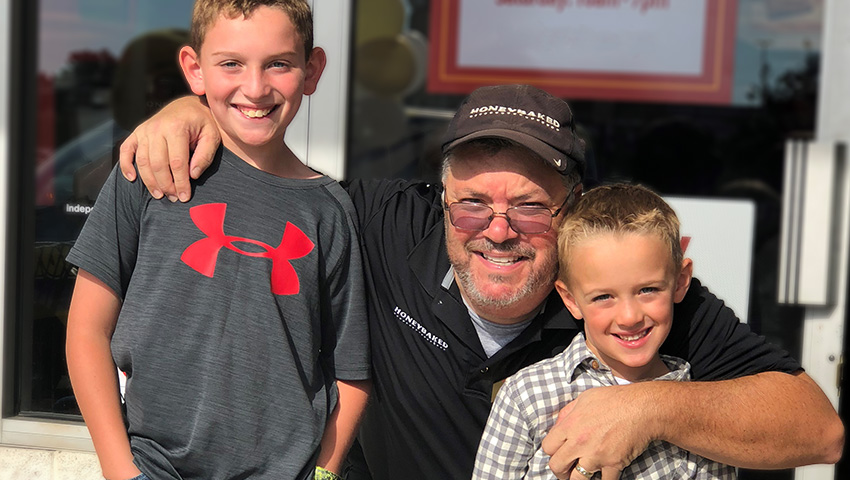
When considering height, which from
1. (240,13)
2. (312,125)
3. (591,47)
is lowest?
(312,125)

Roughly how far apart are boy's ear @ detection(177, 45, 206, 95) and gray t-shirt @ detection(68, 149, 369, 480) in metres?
0.23

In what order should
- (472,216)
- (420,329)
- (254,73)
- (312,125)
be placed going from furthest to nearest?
(312,125), (420,329), (472,216), (254,73)

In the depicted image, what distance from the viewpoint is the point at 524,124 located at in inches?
80.7

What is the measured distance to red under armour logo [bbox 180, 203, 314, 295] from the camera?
1.91 m

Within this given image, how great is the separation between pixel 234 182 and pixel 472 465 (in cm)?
88

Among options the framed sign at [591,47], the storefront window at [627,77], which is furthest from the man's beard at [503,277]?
the framed sign at [591,47]

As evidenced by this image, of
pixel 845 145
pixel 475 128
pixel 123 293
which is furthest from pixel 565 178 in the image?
pixel 845 145

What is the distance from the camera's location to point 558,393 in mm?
1946

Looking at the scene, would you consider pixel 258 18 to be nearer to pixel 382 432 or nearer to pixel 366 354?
pixel 366 354

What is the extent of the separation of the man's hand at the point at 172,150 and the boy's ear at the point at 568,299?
0.84 m

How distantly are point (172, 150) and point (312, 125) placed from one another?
1.08m

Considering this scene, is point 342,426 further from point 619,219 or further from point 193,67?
point 193,67

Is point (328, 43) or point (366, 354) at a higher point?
point (328, 43)

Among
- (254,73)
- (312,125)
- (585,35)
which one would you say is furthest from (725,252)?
(254,73)
